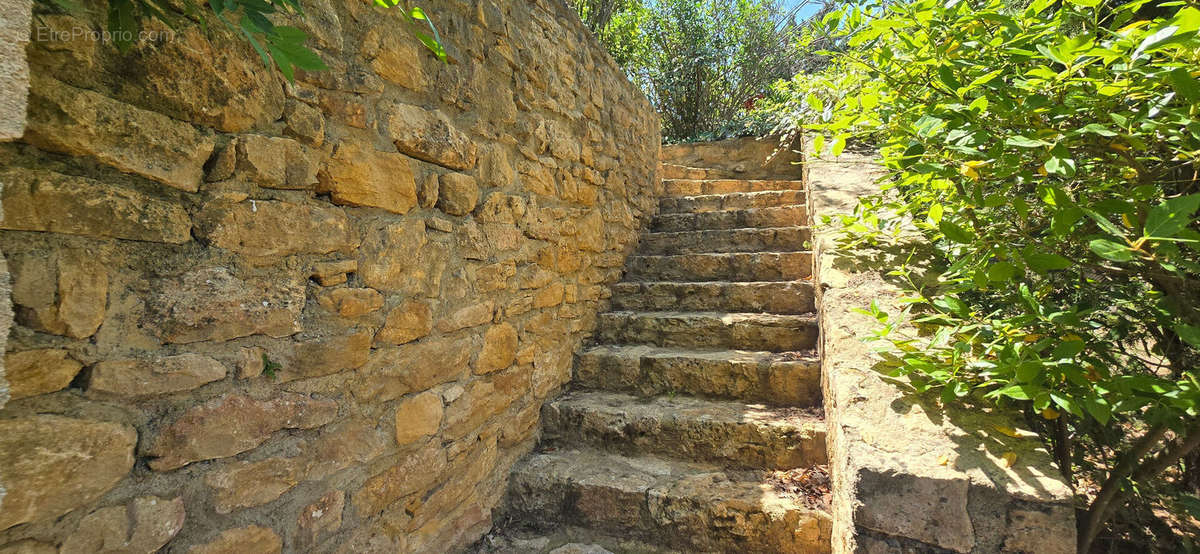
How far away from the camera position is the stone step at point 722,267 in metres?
2.76

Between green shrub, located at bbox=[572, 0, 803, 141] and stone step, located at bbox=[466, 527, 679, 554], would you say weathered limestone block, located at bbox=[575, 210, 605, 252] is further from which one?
green shrub, located at bbox=[572, 0, 803, 141]

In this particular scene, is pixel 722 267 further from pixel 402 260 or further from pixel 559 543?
pixel 402 260

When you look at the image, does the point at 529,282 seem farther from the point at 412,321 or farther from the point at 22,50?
the point at 22,50

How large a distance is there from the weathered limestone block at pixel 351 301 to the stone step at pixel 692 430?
3.37 feet

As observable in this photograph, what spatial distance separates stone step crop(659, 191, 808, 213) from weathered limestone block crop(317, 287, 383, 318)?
2827 millimetres

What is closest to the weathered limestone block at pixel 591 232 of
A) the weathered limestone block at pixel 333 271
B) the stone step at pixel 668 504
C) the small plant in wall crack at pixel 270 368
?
the stone step at pixel 668 504

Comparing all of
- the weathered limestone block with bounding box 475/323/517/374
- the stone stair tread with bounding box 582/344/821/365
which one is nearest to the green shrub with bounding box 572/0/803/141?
the stone stair tread with bounding box 582/344/821/365

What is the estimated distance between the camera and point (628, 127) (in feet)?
10.5

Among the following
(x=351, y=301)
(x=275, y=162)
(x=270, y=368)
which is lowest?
(x=270, y=368)

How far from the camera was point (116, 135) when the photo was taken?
0.85 meters

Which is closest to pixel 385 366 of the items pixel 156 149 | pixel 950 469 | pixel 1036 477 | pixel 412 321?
pixel 412 321

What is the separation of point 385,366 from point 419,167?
60 centimetres

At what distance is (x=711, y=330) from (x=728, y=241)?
929 millimetres

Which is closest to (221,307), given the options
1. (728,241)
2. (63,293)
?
(63,293)
